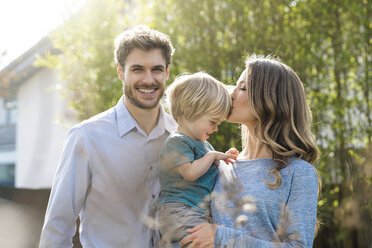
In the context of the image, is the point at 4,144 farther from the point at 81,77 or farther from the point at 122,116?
the point at 122,116

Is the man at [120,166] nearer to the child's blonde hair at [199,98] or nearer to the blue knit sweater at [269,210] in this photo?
the child's blonde hair at [199,98]

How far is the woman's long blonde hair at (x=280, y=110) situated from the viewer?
89.3 inches

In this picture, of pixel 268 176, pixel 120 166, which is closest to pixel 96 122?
pixel 120 166

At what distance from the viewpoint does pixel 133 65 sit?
9.28 feet

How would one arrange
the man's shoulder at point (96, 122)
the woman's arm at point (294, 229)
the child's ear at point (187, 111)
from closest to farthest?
the woman's arm at point (294, 229) < the child's ear at point (187, 111) < the man's shoulder at point (96, 122)

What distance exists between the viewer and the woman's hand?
7.02 feet

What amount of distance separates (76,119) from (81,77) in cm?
53

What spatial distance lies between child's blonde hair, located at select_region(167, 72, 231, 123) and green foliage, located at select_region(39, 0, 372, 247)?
8.20ft

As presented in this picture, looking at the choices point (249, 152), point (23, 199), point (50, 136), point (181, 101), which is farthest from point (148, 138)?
point (50, 136)

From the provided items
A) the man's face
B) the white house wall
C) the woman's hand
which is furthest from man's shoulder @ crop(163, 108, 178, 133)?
the white house wall

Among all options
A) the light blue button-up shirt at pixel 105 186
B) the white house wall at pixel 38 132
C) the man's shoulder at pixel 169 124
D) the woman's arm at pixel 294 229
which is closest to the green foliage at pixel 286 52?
the man's shoulder at pixel 169 124

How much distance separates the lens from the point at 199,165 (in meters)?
2.34

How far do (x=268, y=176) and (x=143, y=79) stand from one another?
3.34 ft

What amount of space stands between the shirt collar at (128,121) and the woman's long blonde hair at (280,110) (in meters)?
0.73
